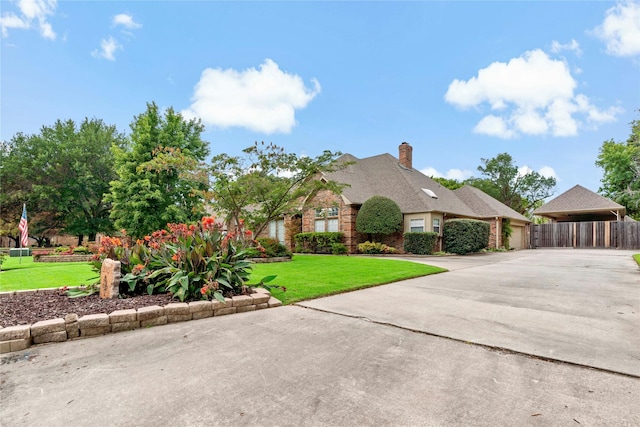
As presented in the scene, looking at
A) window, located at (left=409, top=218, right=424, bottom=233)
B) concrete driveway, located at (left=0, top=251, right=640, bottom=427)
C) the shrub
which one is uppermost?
window, located at (left=409, top=218, right=424, bottom=233)

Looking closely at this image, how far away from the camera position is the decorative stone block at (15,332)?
328cm

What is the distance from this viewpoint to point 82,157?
23438mm

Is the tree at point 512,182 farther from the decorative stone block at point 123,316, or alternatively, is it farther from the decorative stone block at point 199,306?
the decorative stone block at point 123,316

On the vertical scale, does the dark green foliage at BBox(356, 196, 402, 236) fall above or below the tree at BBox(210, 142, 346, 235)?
below

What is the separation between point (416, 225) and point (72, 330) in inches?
663

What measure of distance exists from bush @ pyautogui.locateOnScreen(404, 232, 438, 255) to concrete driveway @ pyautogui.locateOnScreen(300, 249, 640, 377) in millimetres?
8690

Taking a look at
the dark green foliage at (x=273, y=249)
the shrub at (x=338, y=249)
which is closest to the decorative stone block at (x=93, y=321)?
the dark green foliage at (x=273, y=249)

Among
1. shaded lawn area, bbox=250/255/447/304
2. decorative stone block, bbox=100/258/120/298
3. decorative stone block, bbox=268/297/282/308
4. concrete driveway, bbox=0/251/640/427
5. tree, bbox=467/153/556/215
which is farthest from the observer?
tree, bbox=467/153/556/215

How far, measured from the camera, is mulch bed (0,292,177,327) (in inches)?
150

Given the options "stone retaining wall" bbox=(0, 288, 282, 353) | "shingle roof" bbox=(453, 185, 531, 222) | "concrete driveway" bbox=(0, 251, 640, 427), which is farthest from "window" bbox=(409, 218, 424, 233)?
"stone retaining wall" bbox=(0, 288, 282, 353)

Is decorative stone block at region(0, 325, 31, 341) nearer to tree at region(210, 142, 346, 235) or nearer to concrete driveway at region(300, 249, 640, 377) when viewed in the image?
concrete driveway at region(300, 249, 640, 377)

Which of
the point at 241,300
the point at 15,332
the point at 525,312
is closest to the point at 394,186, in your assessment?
the point at 525,312

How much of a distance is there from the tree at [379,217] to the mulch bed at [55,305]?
13.5m

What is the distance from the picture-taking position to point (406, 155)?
2259 centimetres
